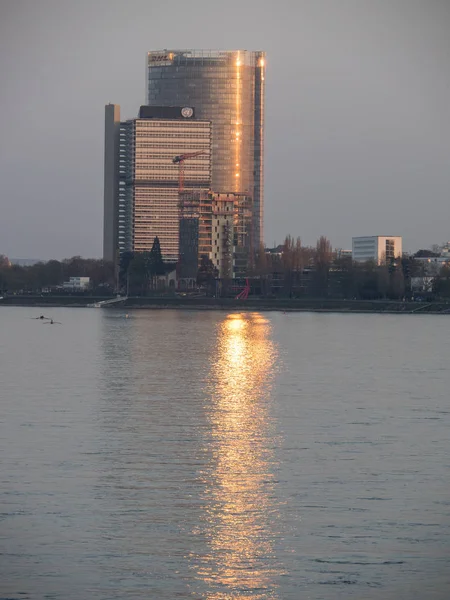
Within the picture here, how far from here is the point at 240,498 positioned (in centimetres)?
2153

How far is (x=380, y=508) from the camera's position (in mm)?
20938

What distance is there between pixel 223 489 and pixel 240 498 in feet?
3.05

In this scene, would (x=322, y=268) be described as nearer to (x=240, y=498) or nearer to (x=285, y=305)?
(x=285, y=305)

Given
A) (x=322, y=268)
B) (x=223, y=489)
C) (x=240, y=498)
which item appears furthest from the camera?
(x=322, y=268)

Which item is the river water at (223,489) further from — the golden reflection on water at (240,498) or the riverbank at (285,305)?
the riverbank at (285,305)

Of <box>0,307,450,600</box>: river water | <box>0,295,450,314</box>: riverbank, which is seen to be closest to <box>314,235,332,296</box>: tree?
<box>0,295,450,314</box>: riverbank

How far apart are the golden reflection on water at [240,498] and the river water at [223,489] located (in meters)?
0.05

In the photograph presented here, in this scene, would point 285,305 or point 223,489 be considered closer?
point 223,489

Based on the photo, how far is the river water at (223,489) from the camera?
16562 mm

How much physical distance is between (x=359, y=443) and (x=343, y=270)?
15928cm

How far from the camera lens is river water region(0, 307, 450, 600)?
16.6m

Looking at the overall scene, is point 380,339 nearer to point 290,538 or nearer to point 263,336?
point 263,336

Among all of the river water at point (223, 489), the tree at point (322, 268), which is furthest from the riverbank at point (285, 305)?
the river water at point (223, 489)

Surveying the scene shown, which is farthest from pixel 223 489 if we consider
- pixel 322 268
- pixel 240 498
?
pixel 322 268
